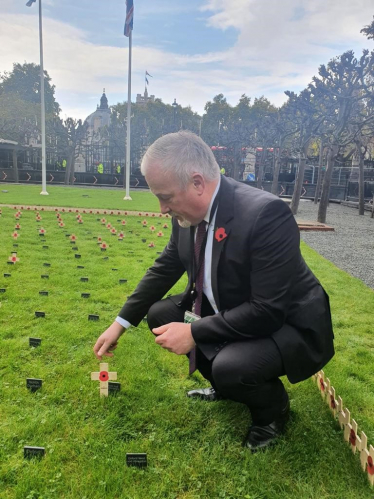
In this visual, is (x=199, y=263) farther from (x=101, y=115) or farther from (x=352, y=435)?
(x=101, y=115)

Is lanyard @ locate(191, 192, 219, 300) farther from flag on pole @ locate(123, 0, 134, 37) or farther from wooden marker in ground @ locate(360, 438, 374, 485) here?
flag on pole @ locate(123, 0, 134, 37)

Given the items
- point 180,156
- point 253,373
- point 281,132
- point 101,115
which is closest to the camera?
point 180,156

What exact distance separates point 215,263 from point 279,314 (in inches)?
17.2

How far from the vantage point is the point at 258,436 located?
7.72 feet

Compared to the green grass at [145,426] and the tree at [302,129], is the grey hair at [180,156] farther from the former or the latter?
the tree at [302,129]

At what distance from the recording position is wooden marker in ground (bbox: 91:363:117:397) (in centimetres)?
266

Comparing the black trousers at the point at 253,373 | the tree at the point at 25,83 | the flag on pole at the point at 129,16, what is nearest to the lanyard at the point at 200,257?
the black trousers at the point at 253,373

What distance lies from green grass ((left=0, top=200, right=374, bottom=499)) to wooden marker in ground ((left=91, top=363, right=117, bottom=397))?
0.26 feet

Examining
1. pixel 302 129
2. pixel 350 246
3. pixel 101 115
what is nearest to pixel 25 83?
pixel 101 115

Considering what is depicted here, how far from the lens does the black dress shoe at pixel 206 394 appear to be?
9.36ft

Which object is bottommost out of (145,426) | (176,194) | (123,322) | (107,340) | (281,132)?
(145,426)

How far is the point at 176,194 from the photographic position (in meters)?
2.06

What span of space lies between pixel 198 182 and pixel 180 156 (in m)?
0.17

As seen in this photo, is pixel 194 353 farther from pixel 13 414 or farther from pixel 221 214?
pixel 13 414
